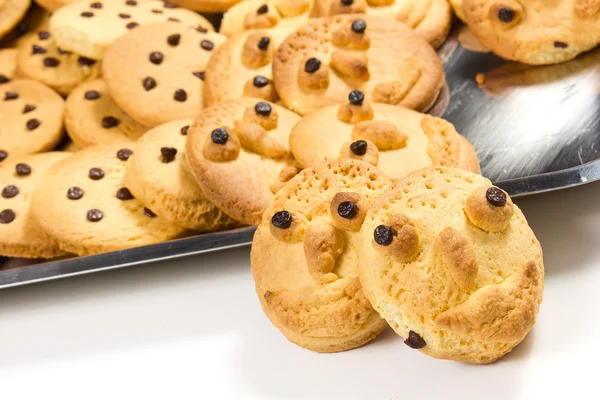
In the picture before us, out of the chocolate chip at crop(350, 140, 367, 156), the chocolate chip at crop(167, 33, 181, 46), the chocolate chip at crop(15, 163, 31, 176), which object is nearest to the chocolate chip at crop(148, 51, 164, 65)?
the chocolate chip at crop(167, 33, 181, 46)

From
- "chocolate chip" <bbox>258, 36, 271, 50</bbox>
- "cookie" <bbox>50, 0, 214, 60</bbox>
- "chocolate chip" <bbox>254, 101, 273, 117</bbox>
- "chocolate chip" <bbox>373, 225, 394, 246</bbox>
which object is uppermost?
"chocolate chip" <bbox>373, 225, 394, 246</bbox>

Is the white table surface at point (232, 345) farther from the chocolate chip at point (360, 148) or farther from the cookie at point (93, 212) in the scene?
the chocolate chip at point (360, 148)

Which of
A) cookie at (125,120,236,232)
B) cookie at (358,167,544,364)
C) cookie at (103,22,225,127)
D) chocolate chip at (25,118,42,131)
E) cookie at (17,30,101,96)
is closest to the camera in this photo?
cookie at (358,167,544,364)

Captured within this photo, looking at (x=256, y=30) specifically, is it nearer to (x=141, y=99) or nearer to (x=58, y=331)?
(x=141, y=99)

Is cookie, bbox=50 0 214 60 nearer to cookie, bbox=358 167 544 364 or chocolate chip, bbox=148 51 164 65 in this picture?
chocolate chip, bbox=148 51 164 65

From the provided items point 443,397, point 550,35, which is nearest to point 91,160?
point 443,397

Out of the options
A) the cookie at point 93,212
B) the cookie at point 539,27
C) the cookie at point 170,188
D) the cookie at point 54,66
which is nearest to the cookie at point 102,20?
the cookie at point 54,66
